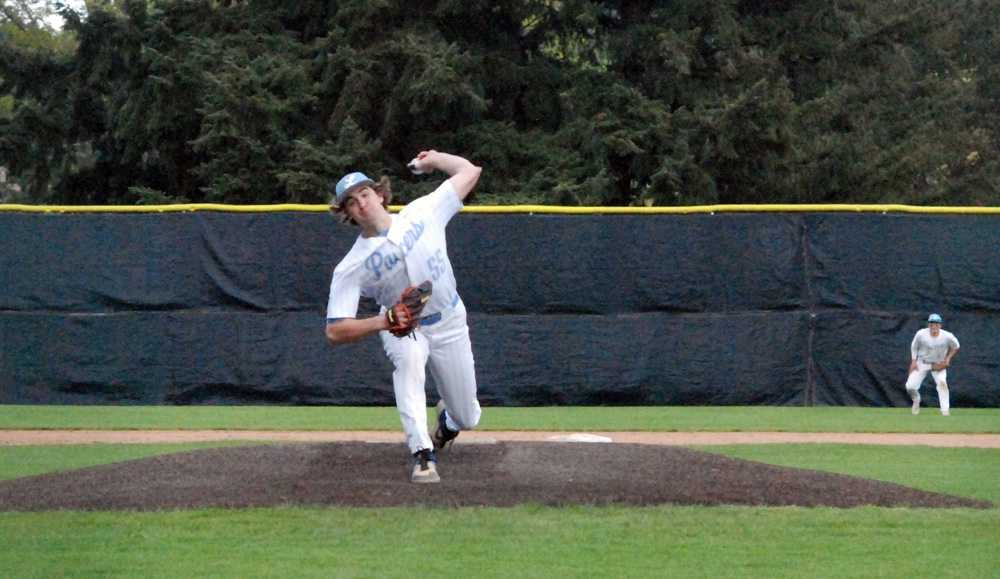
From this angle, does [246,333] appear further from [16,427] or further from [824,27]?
[824,27]

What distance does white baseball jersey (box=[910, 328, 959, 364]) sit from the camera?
15.8 meters


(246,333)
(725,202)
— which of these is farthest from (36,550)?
(725,202)

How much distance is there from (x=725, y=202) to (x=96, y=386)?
11651mm

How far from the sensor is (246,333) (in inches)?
650

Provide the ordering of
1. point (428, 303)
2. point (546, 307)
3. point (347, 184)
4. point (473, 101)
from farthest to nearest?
point (473, 101) → point (546, 307) → point (428, 303) → point (347, 184)

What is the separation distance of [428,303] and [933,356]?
9.18 m

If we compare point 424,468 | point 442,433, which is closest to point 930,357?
point 442,433

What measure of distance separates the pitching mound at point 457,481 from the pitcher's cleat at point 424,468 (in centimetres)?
6

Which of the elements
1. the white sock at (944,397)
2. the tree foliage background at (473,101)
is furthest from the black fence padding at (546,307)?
the tree foliage background at (473,101)

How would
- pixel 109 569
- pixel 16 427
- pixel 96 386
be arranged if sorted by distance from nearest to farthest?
pixel 109 569, pixel 16 427, pixel 96 386

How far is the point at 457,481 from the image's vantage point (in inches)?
316

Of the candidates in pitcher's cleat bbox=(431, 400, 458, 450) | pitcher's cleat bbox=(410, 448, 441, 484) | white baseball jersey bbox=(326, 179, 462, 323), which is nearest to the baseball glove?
white baseball jersey bbox=(326, 179, 462, 323)

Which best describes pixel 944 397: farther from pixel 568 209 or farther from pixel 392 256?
pixel 392 256

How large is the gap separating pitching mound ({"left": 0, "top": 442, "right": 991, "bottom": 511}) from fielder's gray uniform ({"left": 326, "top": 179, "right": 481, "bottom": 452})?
0.44 meters
